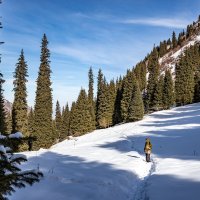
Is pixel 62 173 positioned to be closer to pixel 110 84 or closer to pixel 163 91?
pixel 163 91

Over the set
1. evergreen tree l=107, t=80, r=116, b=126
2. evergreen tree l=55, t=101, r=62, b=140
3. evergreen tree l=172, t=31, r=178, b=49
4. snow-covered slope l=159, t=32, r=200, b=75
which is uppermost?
evergreen tree l=172, t=31, r=178, b=49

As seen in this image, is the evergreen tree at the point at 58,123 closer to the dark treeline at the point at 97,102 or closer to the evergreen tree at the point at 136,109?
the dark treeline at the point at 97,102

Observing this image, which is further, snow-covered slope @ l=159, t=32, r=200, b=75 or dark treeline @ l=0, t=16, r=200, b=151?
snow-covered slope @ l=159, t=32, r=200, b=75

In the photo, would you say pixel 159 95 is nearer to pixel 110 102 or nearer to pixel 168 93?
pixel 168 93

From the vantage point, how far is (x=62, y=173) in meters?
15.1

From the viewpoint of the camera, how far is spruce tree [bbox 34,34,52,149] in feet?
164

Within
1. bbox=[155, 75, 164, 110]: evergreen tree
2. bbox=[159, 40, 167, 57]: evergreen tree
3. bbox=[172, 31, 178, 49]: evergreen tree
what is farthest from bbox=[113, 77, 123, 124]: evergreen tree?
bbox=[172, 31, 178, 49]: evergreen tree

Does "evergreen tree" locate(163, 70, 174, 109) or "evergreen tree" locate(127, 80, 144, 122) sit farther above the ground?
"evergreen tree" locate(163, 70, 174, 109)

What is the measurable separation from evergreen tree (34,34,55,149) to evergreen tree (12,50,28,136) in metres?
2.98

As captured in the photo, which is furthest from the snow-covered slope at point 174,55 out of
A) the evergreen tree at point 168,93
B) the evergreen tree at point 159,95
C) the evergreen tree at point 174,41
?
the evergreen tree at point 168,93

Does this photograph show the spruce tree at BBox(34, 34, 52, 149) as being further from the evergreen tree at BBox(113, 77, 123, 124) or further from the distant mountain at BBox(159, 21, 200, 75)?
the distant mountain at BBox(159, 21, 200, 75)

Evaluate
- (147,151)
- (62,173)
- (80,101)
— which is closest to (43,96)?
(80,101)

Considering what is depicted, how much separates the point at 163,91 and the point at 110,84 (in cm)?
1666

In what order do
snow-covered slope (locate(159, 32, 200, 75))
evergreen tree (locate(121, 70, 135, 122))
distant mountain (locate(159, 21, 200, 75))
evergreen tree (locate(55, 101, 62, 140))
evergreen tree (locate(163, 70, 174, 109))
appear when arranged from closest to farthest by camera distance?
evergreen tree (locate(121, 70, 135, 122))
evergreen tree (locate(163, 70, 174, 109))
evergreen tree (locate(55, 101, 62, 140))
snow-covered slope (locate(159, 32, 200, 75))
distant mountain (locate(159, 21, 200, 75))
